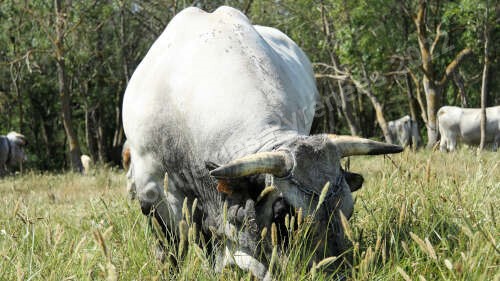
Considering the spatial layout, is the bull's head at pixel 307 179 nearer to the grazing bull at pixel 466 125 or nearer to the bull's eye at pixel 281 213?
the bull's eye at pixel 281 213

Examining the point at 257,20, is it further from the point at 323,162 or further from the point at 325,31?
the point at 323,162

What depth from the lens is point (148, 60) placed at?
174 inches

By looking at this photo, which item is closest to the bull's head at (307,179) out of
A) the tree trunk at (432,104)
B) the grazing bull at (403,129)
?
the tree trunk at (432,104)

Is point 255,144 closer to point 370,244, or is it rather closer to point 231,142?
point 231,142

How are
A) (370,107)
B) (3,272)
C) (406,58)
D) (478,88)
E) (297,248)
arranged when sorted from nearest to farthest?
(297,248) → (3,272) → (406,58) → (478,88) → (370,107)

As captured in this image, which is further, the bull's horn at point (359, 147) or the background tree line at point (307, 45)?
the background tree line at point (307, 45)

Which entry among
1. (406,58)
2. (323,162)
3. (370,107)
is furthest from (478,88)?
(323,162)

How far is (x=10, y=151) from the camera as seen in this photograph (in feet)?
59.8

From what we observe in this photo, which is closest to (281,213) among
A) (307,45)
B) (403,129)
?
(307,45)

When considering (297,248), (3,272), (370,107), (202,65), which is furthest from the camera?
(370,107)

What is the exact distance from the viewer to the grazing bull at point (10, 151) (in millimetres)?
17531

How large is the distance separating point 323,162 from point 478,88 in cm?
2750

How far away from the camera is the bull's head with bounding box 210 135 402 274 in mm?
2750

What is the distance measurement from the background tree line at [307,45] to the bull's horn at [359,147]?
845 cm
